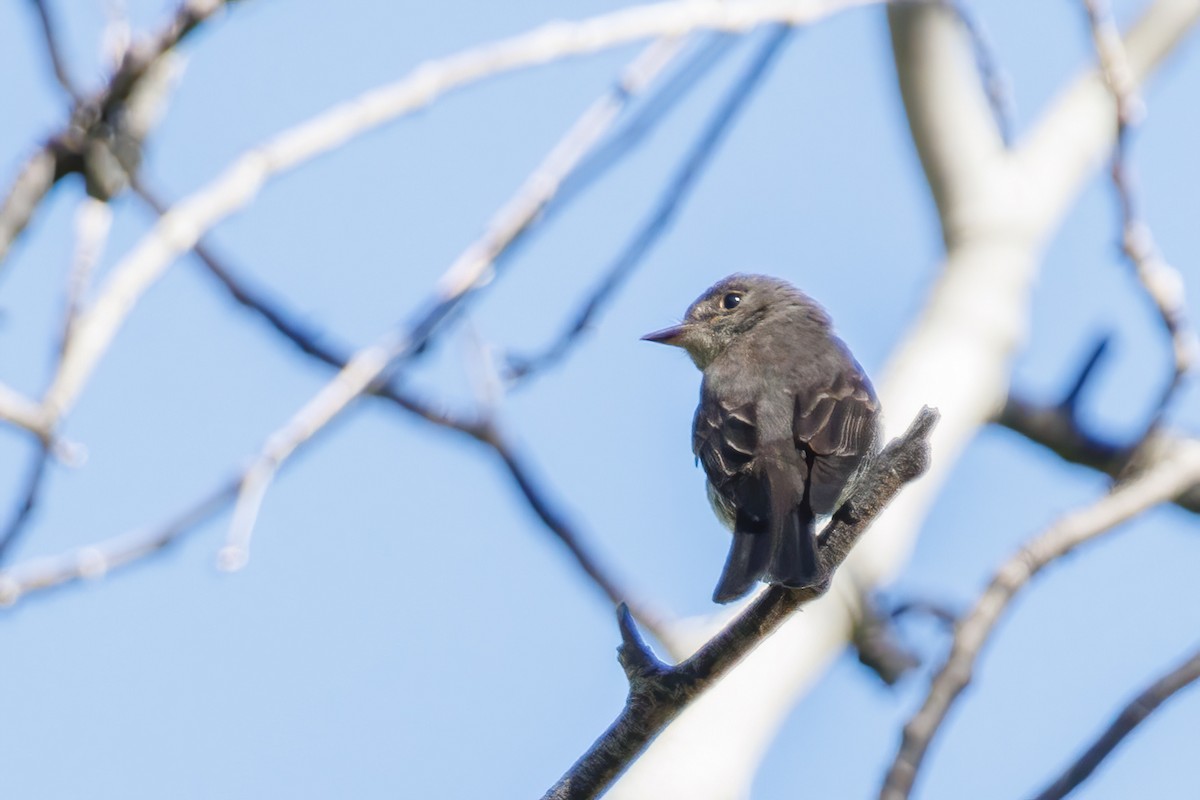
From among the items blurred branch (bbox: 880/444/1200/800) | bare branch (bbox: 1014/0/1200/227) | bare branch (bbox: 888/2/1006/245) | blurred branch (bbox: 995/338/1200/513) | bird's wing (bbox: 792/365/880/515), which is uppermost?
bare branch (bbox: 888/2/1006/245)

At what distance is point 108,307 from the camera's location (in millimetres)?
3219

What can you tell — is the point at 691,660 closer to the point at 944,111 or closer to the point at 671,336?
the point at 671,336

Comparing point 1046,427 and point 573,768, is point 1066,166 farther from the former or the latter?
point 573,768

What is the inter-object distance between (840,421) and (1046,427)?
9.28 feet

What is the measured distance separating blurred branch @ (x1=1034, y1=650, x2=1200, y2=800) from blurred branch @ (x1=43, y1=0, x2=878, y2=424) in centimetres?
185

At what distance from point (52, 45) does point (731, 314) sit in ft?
7.82

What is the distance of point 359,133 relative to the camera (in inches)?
139

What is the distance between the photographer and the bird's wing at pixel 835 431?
12.2 ft

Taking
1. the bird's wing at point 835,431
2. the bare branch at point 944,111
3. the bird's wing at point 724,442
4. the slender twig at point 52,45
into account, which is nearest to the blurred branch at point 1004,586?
the bird's wing at point 835,431

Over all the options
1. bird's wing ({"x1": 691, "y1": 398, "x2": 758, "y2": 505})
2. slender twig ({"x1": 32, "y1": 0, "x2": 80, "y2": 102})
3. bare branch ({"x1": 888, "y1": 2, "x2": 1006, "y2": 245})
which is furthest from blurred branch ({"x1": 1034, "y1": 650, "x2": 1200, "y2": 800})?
bare branch ({"x1": 888, "y1": 2, "x2": 1006, "y2": 245})

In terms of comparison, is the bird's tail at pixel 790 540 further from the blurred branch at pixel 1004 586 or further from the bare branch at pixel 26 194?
the bare branch at pixel 26 194

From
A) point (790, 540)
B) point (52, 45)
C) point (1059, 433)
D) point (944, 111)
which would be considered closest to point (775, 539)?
point (790, 540)

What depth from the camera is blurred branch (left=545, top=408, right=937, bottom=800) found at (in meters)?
2.76

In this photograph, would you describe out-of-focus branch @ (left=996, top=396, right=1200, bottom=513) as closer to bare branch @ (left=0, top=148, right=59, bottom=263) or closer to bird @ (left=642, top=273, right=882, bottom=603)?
bird @ (left=642, top=273, right=882, bottom=603)
